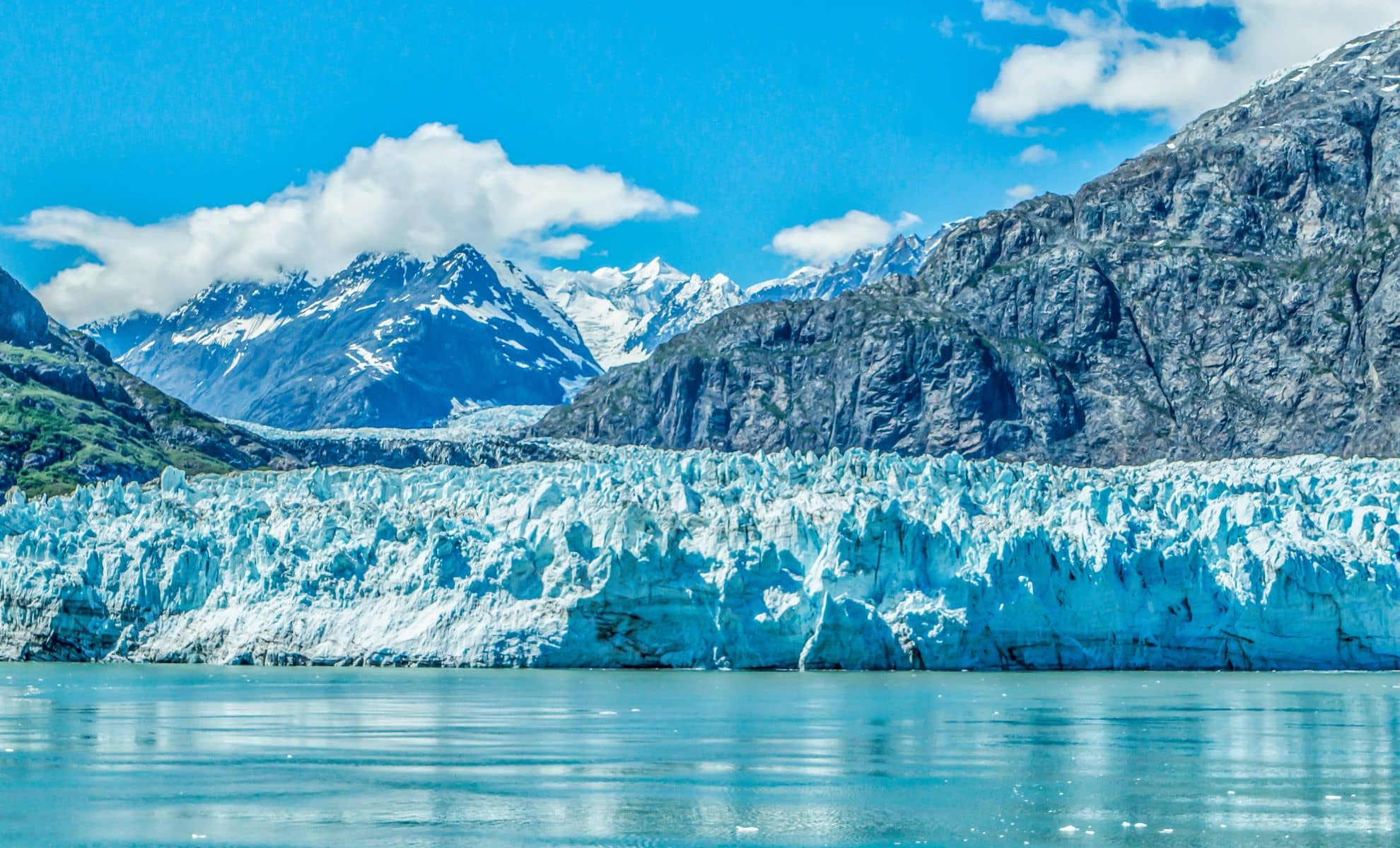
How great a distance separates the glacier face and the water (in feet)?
11.3

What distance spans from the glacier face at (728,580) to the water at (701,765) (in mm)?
3442

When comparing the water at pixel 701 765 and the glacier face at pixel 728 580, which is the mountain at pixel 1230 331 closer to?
the glacier face at pixel 728 580

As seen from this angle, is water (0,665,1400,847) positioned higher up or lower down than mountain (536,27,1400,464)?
lower down

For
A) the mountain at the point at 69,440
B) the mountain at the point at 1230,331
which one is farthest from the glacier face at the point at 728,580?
the mountain at the point at 1230,331

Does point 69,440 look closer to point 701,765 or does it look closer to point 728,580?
point 728,580

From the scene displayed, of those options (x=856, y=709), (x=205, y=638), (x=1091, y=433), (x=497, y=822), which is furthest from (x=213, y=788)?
(x=1091, y=433)

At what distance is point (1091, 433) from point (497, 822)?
173 m

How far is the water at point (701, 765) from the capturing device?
25.1 meters

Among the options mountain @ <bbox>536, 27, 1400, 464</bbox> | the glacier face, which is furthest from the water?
mountain @ <bbox>536, 27, 1400, 464</bbox>

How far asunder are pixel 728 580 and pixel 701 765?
23.3 meters

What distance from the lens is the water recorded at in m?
25.1

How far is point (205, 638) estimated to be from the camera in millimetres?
63594

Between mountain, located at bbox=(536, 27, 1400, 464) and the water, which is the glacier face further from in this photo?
mountain, located at bbox=(536, 27, 1400, 464)

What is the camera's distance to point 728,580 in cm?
5656
